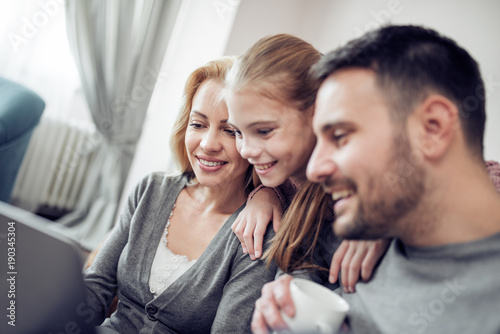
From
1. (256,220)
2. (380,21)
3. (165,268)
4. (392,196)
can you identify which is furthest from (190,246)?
(380,21)

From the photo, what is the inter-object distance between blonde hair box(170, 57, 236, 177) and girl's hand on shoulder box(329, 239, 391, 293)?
0.62 meters

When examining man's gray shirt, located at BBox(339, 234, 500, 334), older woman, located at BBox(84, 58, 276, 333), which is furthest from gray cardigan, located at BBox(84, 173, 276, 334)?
man's gray shirt, located at BBox(339, 234, 500, 334)

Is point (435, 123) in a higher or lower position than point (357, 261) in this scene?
higher

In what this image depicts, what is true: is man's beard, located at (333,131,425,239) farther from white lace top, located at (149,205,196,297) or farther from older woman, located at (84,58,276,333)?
white lace top, located at (149,205,196,297)

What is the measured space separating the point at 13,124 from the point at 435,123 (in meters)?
1.79

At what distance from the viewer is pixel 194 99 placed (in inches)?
50.6

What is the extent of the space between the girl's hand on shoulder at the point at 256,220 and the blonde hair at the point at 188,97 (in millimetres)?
329

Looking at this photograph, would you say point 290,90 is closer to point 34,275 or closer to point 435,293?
point 435,293

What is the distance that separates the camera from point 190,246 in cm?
125

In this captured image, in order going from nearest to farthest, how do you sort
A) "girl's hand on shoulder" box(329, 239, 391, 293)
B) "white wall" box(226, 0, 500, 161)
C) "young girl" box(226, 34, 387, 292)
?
1. "girl's hand on shoulder" box(329, 239, 391, 293)
2. "young girl" box(226, 34, 387, 292)
3. "white wall" box(226, 0, 500, 161)

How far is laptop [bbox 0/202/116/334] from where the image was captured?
678mm

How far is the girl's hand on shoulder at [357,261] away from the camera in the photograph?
90 centimetres

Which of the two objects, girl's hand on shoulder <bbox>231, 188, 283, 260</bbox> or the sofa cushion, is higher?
girl's hand on shoulder <bbox>231, 188, 283, 260</bbox>

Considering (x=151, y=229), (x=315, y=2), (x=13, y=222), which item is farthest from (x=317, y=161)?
(x=315, y=2)
